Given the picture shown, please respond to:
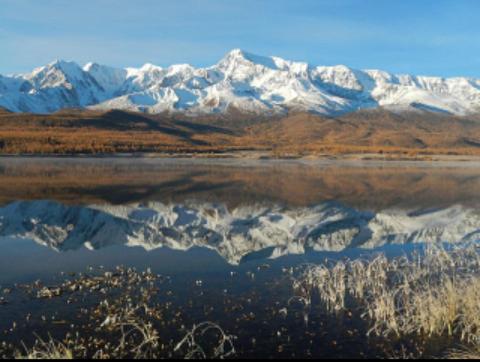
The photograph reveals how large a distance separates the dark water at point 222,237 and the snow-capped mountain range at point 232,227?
95 millimetres

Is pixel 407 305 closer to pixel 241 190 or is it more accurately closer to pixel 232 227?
pixel 232 227

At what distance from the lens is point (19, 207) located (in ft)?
158

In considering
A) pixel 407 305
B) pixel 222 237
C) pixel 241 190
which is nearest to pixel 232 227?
pixel 222 237

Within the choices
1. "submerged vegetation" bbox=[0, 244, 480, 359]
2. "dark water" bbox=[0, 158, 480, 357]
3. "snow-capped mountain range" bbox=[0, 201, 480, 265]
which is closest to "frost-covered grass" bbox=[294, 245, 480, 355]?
"submerged vegetation" bbox=[0, 244, 480, 359]

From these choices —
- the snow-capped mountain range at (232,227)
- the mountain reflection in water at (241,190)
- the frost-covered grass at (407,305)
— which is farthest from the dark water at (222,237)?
the frost-covered grass at (407,305)

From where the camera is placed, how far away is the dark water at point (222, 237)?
758 inches

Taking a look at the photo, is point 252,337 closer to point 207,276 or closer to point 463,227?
point 207,276

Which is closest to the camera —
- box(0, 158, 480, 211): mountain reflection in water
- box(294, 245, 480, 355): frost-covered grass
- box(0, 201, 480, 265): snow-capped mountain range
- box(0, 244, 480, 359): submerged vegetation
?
box(0, 244, 480, 359): submerged vegetation

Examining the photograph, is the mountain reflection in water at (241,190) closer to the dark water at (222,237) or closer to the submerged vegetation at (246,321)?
the dark water at (222,237)

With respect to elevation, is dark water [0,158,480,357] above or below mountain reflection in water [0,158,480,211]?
below

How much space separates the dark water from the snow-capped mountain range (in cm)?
9

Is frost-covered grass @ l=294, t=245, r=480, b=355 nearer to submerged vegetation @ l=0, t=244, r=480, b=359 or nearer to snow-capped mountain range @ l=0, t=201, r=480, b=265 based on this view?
submerged vegetation @ l=0, t=244, r=480, b=359

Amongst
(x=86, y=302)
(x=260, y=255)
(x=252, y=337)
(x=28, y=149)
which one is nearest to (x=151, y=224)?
(x=260, y=255)

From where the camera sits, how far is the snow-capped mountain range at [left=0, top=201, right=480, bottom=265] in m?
34.1
